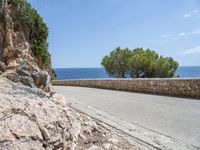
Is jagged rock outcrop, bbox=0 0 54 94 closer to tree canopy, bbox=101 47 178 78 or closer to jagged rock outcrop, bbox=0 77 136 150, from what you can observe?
jagged rock outcrop, bbox=0 77 136 150

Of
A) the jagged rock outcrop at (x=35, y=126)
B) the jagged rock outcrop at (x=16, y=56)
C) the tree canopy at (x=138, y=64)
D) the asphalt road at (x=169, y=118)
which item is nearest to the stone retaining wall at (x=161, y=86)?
the asphalt road at (x=169, y=118)

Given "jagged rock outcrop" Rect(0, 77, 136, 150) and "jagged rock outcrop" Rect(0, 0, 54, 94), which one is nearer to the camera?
"jagged rock outcrop" Rect(0, 77, 136, 150)

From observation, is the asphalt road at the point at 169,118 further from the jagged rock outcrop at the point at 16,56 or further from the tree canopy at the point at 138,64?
the tree canopy at the point at 138,64

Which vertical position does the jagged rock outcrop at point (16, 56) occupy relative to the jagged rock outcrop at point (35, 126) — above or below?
above

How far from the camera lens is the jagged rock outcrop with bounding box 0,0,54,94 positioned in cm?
579

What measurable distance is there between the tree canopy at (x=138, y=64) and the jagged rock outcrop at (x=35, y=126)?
27.8 meters

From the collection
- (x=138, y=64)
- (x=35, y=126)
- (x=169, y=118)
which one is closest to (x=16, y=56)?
(x=169, y=118)

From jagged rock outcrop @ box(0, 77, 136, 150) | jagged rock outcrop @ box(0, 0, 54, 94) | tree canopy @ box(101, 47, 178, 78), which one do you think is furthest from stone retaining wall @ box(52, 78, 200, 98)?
tree canopy @ box(101, 47, 178, 78)

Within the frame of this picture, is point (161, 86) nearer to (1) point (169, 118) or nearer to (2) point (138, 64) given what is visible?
(1) point (169, 118)

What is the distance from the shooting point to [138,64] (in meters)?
32.7

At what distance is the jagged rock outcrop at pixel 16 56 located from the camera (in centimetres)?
579

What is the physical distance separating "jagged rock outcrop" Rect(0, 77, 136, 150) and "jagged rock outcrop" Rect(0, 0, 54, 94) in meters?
1.19

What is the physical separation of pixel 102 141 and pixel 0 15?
7.91m

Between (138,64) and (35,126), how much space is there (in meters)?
30.0
